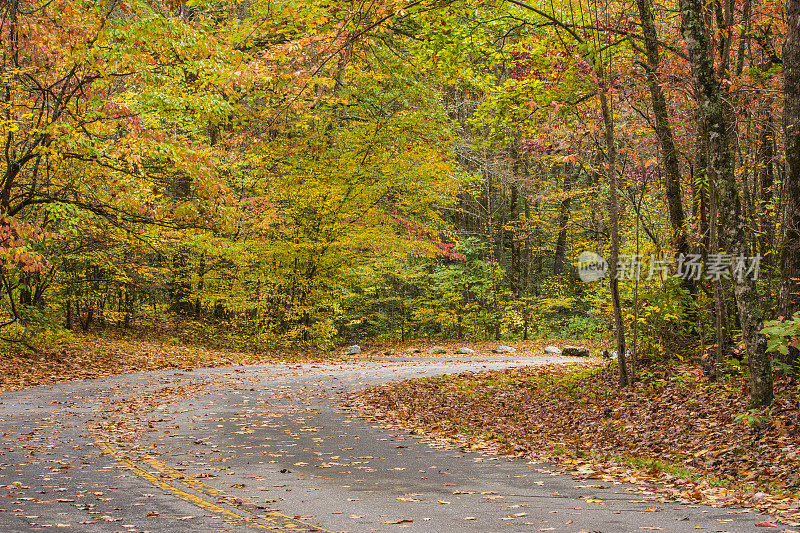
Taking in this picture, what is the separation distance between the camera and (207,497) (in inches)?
238

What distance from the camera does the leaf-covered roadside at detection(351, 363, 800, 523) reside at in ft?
22.1

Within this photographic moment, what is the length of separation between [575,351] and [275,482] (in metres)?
18.1

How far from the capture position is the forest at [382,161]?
10375 mm

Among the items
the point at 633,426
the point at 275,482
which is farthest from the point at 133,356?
the point at 633,426

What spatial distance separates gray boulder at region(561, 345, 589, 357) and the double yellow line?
17.9 meters

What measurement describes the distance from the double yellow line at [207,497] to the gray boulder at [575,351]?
17933 mm

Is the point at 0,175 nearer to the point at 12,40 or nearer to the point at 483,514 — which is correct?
the point at 12,40

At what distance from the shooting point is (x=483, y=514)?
18.4ft

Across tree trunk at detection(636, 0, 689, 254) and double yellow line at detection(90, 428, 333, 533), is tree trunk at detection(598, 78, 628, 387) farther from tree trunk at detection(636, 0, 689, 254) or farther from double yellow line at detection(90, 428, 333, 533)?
double yellow line at detection(90, 428, 333, 533)

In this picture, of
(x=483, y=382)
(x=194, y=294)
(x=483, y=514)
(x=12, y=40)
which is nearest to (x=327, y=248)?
(x=194, y=294)

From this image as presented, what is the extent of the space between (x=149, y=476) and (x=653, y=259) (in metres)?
10.9

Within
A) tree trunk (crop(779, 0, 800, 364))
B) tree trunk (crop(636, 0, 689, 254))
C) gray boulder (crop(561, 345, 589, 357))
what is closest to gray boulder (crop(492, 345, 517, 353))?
gray boulder (crop(561, 345, 589, 357))

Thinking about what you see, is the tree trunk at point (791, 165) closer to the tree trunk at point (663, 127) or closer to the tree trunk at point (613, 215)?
the tree trunk at point (613, 215)

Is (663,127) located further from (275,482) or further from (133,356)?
(133,356)
